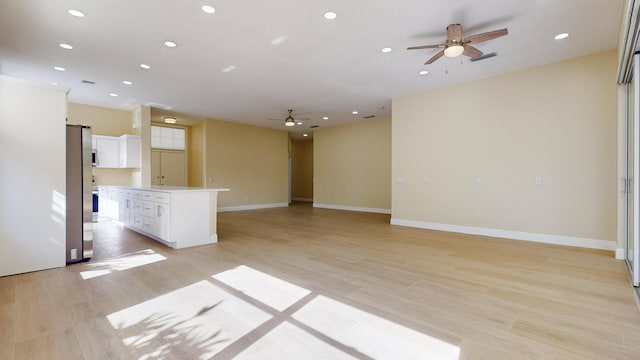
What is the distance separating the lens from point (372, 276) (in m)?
3.26

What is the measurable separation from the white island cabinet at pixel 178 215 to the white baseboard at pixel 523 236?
14.2ft


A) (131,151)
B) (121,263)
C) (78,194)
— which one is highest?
(131,151)

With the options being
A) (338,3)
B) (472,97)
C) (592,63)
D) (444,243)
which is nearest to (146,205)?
(338,3)

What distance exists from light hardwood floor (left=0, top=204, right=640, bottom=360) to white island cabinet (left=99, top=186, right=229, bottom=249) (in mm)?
361

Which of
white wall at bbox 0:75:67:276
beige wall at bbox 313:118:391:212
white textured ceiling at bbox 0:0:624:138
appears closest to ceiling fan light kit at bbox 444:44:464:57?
white textured ceiling at bbox 0:0:624:138

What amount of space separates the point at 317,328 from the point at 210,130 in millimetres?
8584

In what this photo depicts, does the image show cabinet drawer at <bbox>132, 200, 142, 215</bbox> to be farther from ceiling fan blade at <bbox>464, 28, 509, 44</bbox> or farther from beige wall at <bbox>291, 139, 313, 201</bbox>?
beige wall at <bbox>291, 139, 313, 201</bbox>

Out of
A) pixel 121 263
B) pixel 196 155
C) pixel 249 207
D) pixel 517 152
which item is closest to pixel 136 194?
pixel 121 263

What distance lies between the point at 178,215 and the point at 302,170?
941 centimetres

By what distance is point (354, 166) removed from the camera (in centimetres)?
994

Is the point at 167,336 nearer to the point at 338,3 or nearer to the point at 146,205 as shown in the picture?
the point at 338,3

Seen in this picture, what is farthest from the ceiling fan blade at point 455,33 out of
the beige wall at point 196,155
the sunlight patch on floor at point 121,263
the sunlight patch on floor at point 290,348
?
the beige wall at point 196,155

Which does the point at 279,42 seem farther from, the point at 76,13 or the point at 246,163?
the point at 246,163

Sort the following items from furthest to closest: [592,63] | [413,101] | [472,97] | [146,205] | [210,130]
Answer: [210,130]
[413,101]
[472,97]
[146,205]
[592,63]
